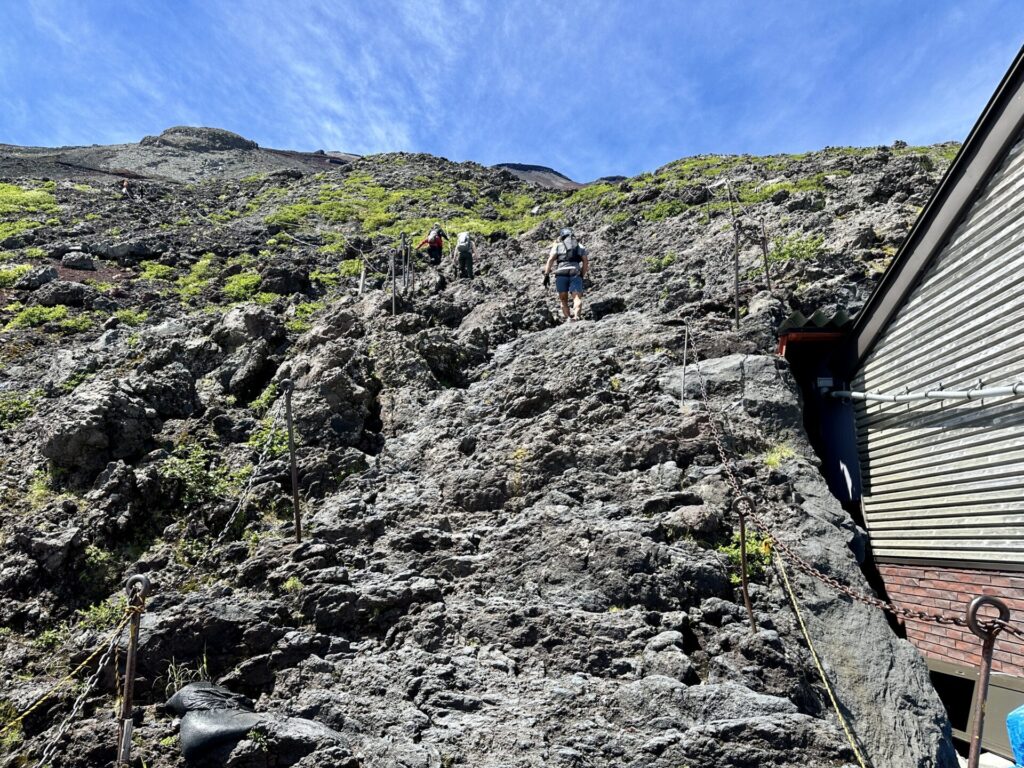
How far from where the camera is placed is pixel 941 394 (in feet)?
21.4

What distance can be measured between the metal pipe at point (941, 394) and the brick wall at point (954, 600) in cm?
170

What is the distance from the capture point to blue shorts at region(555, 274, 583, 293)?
10.9m

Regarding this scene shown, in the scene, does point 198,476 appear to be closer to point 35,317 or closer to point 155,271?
point 35,317

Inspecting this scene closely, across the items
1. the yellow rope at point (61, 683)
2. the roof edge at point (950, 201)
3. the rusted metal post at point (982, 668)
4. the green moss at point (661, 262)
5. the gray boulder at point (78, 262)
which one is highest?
the gray boulder at point (78, 262)

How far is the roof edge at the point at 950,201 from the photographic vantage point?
628 cm

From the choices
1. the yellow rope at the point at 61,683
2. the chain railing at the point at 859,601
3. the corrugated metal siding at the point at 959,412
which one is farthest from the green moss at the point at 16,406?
the corrugated metal siding at the point at 959,412

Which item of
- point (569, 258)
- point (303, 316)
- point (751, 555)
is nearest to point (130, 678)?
point (751, 555)

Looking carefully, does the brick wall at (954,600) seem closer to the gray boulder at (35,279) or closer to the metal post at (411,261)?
the metal post at (411,261)

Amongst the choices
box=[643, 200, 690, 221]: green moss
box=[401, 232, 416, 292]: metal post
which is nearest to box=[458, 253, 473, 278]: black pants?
box=[401, 232, 416, 292]: metal post

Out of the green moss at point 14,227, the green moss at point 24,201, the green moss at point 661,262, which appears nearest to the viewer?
the green moss at point 661,262

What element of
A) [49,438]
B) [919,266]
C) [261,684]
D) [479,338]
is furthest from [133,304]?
[919,266]

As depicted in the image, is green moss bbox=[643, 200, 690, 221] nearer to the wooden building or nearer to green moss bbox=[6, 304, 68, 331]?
the wooden building

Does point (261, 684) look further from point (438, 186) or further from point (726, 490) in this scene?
point (438, 186)

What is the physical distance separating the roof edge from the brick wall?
110 inches
